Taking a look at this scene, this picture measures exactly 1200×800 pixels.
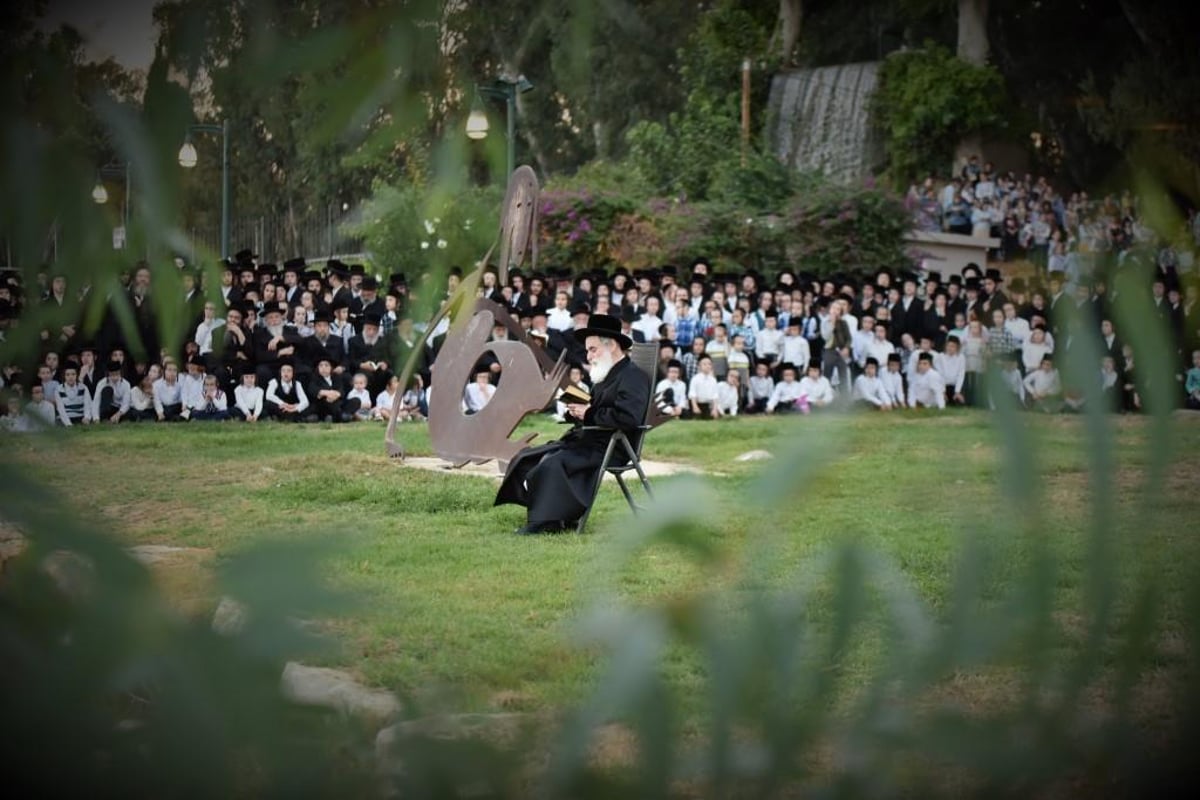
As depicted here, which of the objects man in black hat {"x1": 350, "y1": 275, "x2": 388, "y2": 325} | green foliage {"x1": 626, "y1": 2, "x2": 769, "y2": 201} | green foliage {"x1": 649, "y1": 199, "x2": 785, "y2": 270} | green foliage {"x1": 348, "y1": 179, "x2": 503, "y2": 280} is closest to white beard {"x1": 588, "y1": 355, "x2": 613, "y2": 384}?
green foliage {"x1": 348, "y1": 179, "x2": 503, "y2": 280}

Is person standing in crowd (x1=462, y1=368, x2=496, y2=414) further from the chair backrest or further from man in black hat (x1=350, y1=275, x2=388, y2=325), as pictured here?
the chair backrest

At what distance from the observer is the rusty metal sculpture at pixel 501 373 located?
9453 mm

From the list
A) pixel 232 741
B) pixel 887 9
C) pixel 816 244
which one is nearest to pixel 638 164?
pixel 816 244

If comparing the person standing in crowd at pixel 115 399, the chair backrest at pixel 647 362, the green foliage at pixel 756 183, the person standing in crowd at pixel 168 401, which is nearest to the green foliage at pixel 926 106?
the green foliage at pixel 756 183

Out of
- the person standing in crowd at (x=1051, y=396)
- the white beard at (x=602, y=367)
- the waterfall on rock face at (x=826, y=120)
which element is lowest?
the white beard at (x=602, y=367)

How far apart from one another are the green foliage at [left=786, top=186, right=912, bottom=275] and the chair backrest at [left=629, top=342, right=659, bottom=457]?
13.0 meters

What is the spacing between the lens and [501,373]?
984cm

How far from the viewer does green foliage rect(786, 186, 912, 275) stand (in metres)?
21.5

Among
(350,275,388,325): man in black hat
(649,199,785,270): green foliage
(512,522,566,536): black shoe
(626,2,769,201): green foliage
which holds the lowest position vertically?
(512,522,566,536): black shoe

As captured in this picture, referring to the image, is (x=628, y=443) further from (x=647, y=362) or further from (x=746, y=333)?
(x=746, y=333)

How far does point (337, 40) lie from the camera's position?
1612 mm

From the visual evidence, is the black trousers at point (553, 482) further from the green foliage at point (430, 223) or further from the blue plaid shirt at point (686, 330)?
the blue plaid shirt at point (686, 330)

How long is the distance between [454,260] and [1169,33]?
1.28 meters

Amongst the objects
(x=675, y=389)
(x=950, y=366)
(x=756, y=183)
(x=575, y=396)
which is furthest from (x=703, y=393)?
(x=756, y=183)
